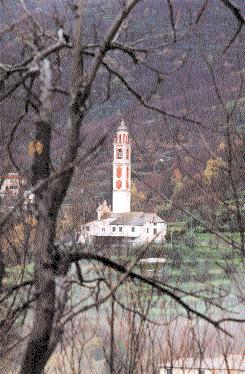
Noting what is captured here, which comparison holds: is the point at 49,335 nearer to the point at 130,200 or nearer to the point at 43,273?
the point at 43,273

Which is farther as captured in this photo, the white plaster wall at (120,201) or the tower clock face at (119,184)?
the white plaster wall at (120,201)

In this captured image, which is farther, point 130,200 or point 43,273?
point 130,200

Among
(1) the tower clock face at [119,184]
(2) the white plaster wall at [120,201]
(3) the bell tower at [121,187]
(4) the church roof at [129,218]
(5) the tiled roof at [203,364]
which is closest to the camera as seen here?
(5) the tiled roof at [203,364]

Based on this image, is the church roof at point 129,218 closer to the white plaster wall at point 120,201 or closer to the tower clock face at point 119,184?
the white plaster wall at point 120,201

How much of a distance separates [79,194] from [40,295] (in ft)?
25.3

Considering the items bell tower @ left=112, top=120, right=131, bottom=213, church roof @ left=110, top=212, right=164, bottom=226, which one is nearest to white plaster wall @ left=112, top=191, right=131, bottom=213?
bell tower @ left=112, top=120, right=131, bottom=213

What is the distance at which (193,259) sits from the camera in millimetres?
14758

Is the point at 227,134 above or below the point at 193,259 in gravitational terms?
below

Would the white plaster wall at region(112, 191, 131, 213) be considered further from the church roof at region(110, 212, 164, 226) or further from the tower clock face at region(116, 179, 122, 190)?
the church roof at region(110, 212, 164, 226)

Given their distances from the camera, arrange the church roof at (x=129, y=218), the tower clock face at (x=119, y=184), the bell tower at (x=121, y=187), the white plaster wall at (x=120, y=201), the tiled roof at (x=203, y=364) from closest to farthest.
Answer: the tiled roof at (x=203, y=364), the church roof at (x=129, y=218), the bell tower at (x=121, y=187), the tower clock face at (x=119, y=184), the white plaster wall at (x=120, y=201)

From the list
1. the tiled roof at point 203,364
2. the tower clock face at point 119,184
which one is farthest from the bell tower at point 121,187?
the tiled roof at point 203,364

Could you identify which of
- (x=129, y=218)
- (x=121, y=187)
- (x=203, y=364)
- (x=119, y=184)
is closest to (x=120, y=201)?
(x=121, y=187)

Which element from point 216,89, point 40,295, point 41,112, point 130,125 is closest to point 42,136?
point 41,112

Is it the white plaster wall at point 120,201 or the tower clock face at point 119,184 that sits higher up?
the tower clock face at point 119,184
